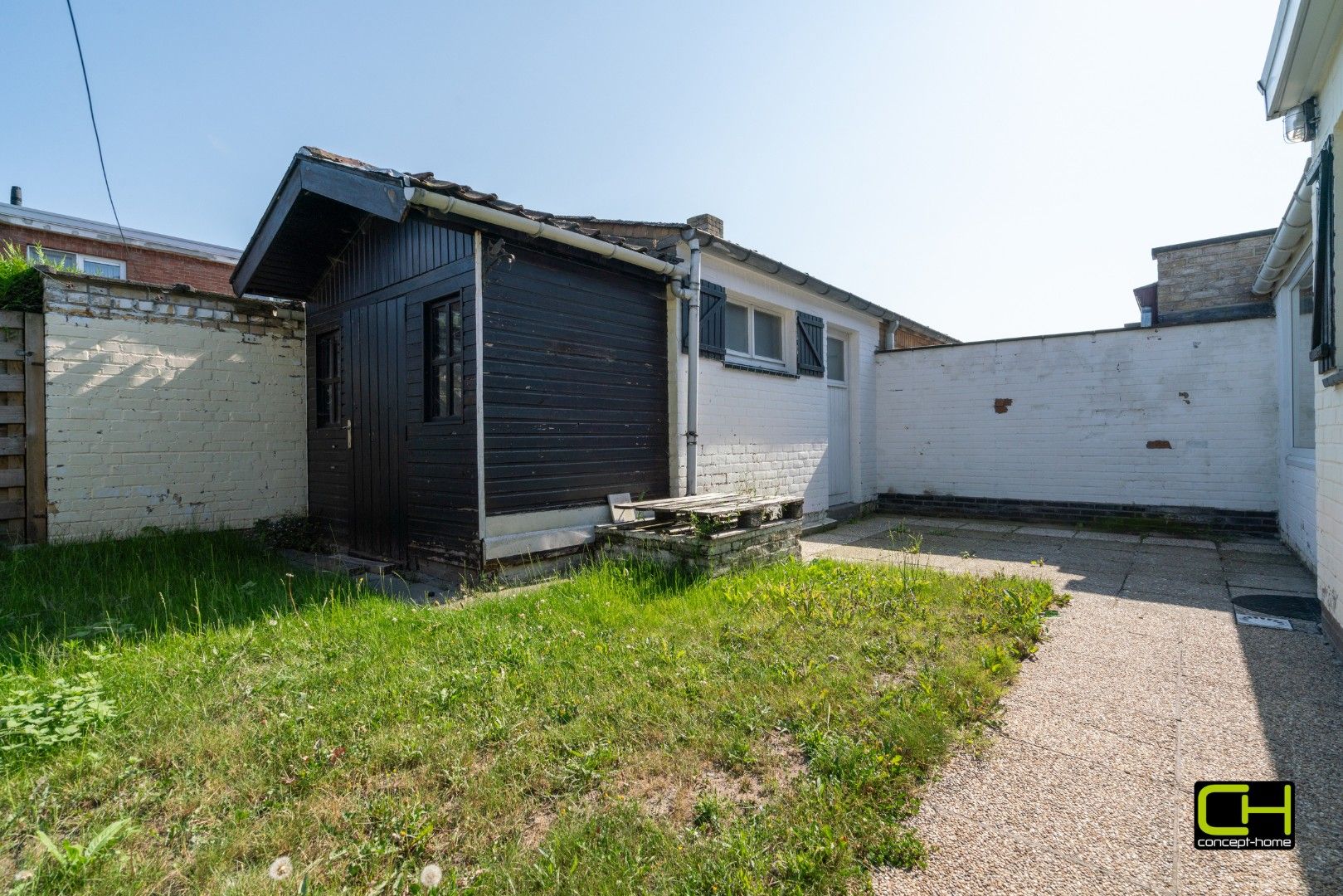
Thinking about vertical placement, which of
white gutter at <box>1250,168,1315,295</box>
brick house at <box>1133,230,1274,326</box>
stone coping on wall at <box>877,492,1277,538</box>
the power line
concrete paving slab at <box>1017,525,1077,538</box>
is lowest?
concrete paving slab at <box>1017,525,1077,538</box>

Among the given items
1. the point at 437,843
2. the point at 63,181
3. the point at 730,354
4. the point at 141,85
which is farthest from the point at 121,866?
the point at 63,181

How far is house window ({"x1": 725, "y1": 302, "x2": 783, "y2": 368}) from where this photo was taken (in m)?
7.38

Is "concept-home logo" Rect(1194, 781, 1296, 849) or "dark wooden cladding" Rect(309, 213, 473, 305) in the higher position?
"dark wooden cladding" Rect(309, 213, 473, 305)

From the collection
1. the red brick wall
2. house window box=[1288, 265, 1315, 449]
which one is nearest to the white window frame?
house window box=[1288, 265, 1315, 449]

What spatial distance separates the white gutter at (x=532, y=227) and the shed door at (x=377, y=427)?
149cm

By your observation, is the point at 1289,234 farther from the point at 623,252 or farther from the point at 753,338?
the point at 623,252

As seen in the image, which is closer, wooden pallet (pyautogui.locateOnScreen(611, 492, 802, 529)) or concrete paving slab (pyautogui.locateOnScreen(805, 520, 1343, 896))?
concrete paving slab (pyautogui.locateOnScreen(805, 520, 1343, 896))

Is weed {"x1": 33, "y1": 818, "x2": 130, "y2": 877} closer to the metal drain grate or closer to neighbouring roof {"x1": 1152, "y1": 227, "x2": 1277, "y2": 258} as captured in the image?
the metal drain grate

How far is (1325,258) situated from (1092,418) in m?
4.95

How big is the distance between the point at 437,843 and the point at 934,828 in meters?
1.48

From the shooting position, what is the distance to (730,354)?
7.26 meters

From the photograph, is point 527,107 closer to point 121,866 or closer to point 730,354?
point 730,354

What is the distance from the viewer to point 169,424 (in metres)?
5.92

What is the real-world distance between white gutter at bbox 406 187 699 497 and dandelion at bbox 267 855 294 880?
2992 mm
